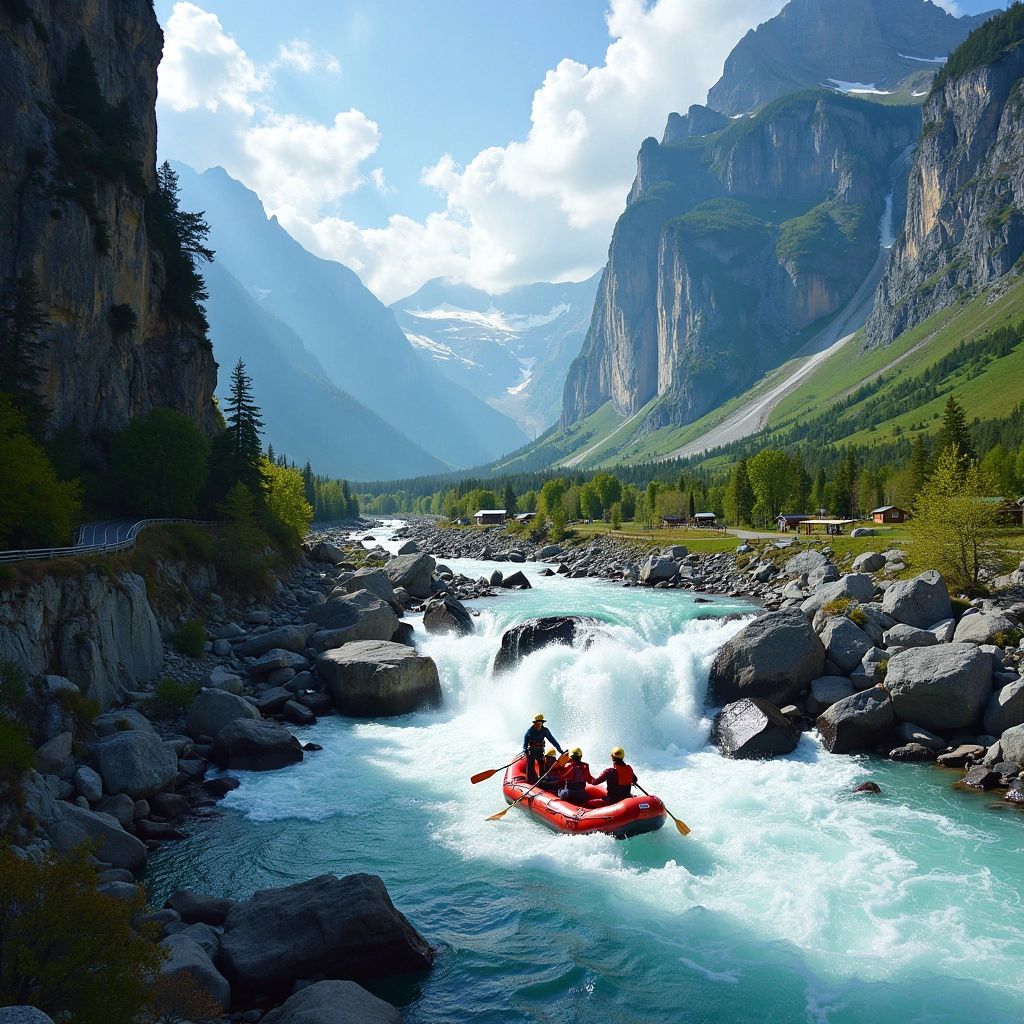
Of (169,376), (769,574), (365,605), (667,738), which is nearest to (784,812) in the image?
(667,738)

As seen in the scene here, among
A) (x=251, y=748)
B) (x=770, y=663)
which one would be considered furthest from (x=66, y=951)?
(x=770, y=663)

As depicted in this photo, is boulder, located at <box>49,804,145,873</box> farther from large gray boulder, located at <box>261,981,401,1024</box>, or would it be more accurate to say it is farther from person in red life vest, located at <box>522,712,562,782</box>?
person in red life vest, located at <box>522,712,562,782</box>

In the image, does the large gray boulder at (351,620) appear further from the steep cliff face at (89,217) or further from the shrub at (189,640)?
the steep cliff face at (89,217)

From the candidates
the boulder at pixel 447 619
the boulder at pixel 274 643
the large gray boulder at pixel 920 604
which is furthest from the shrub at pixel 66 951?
the boulder at pixel 447 619

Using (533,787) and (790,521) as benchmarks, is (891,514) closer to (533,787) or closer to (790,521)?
(790,521)

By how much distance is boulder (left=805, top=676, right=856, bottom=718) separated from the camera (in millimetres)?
30719

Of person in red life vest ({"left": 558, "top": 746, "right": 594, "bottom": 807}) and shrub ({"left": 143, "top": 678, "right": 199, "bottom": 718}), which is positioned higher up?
shrub ({"left": 143, "top": 678, "right": 199, "bottom": 718})

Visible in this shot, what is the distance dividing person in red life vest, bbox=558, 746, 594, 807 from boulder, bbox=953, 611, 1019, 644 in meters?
19.1

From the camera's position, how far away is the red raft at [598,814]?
2152 cm

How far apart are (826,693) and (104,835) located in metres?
26.3

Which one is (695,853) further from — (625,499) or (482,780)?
(625,499)

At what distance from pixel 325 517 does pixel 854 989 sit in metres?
192

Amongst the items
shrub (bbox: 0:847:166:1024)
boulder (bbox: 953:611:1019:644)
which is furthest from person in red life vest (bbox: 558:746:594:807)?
boulder (bbox: 953:611:1019:644)

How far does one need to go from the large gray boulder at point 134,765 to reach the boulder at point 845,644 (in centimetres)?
2656
